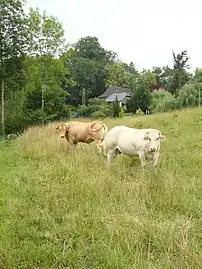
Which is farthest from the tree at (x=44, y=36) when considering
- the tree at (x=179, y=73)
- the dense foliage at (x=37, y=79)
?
the tree at (x=179, y=73)

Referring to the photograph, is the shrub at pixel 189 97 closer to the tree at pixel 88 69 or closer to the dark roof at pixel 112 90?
the tree at pixel 88 69

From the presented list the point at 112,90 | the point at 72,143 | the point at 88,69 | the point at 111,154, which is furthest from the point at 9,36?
the point at 88,69

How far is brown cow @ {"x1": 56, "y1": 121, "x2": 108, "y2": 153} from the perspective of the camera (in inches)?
466

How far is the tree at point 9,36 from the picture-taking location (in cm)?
2883

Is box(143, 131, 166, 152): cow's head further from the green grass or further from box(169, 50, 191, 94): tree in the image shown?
box(169, 50, 191, 94): tree

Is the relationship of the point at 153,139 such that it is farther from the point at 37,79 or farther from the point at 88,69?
the point at 88,69

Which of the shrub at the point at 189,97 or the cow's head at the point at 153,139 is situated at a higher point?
the shrub at the point at 189,97

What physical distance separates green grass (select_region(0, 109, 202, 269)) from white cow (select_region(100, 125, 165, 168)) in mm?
299

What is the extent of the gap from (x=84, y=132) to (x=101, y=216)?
7.08 meters

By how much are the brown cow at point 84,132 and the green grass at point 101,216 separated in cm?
268

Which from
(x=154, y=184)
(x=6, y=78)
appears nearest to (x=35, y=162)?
(x=154, y=184)

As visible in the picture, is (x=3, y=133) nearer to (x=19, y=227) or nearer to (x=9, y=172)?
(x=9, y=172)

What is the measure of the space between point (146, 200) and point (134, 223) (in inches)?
44.6

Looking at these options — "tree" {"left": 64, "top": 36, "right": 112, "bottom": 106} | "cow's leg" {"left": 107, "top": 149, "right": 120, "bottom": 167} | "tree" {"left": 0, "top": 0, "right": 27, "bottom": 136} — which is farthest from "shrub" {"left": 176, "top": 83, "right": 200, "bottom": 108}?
"tree" {"left": 64, "top": 36, "right": 112, "bottom": 106}
